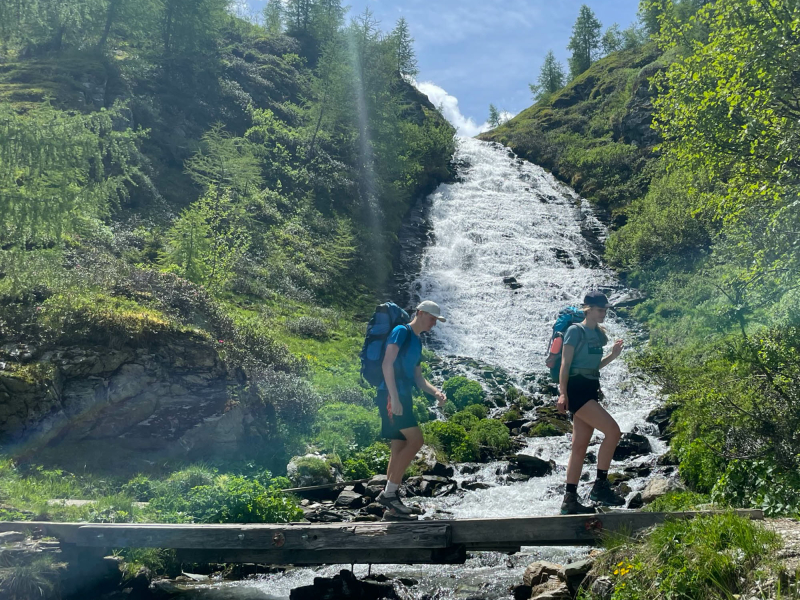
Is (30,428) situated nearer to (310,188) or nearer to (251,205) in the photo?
(251,205)

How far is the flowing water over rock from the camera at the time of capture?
9.48 metres

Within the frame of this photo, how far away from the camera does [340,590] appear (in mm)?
8086

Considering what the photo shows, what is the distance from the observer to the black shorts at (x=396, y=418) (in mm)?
6977

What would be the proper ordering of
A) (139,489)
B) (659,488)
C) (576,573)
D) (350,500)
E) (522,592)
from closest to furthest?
(576,573) → (522,592) → (139,489) → (659,488) → (350,500)

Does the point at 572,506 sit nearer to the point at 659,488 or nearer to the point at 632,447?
the point at 659,488

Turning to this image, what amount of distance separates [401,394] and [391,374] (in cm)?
37

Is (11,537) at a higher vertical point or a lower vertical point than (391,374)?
lower

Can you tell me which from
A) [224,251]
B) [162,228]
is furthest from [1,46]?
[224,251]

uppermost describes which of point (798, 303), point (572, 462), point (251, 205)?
point (251, 205)

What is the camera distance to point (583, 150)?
5538 centimetres

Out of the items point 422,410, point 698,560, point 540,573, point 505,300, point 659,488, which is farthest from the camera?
point 505,300

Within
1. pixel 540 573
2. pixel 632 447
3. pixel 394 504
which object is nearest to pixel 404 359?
pixel 394 504

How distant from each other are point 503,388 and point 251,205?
67.9 ft

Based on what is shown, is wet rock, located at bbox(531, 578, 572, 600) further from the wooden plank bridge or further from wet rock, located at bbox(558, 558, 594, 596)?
the wooden plank bridge
